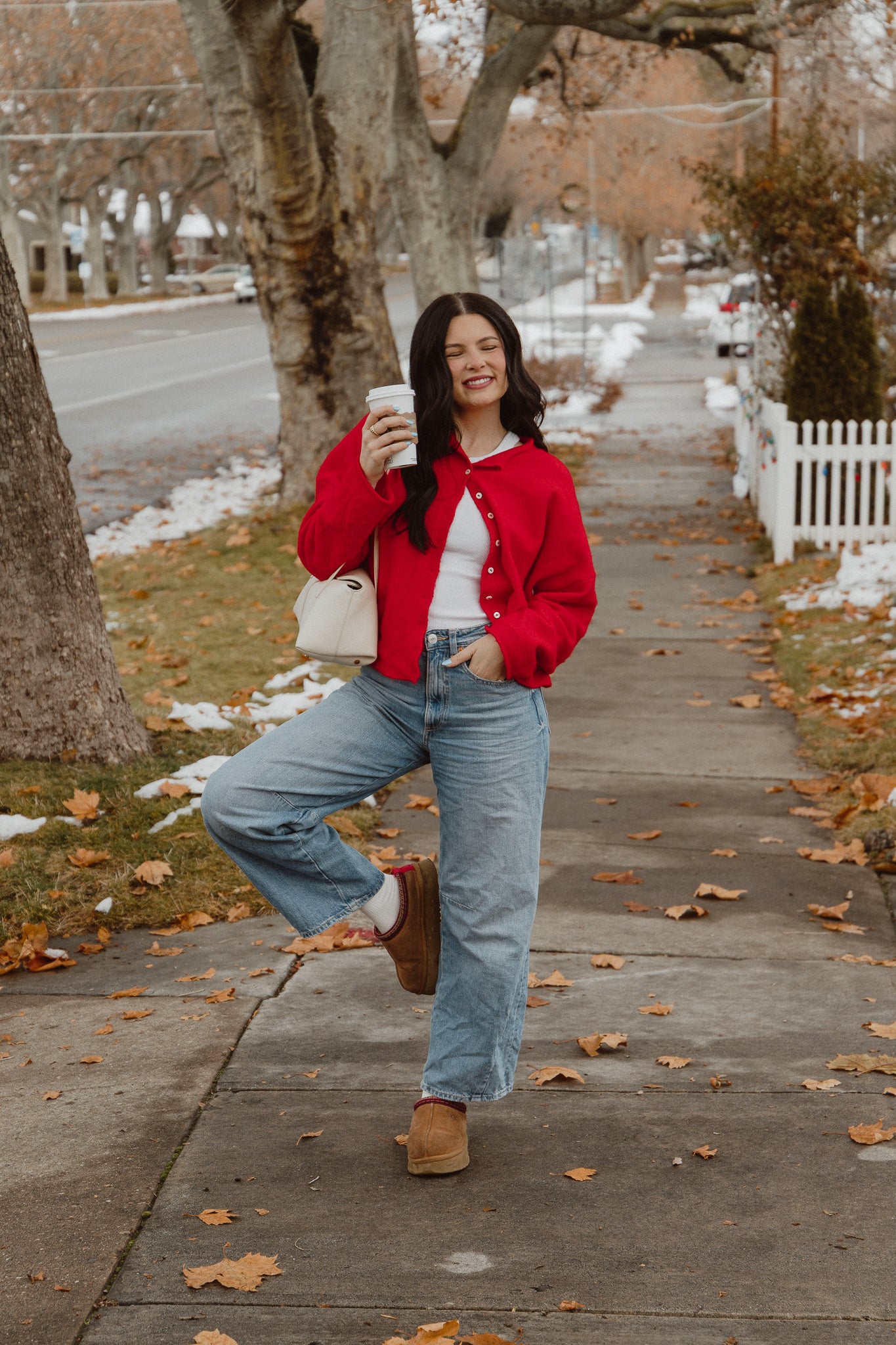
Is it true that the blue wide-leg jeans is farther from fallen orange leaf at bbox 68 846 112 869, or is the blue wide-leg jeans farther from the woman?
fallen orange leaf at bbox 68 846 112 869

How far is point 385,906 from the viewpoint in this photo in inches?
130

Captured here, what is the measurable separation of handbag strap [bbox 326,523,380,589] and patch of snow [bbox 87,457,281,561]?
893 centimetres

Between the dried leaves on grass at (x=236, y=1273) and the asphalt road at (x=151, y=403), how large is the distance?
11.1 m

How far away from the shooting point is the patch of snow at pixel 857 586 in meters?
9.72

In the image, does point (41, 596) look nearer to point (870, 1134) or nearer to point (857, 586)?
point (870, 1134)

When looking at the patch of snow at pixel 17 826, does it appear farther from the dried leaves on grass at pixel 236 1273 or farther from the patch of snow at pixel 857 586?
the patch of snow at pixel 857 586

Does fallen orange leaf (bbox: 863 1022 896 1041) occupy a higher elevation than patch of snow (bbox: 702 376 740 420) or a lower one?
lower

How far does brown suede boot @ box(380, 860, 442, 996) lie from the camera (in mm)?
3326

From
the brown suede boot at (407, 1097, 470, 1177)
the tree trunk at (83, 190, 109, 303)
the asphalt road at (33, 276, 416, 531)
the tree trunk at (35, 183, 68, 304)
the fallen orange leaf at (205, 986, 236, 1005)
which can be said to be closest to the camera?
the brown suede boot at (407, 1097, 470, 1177)

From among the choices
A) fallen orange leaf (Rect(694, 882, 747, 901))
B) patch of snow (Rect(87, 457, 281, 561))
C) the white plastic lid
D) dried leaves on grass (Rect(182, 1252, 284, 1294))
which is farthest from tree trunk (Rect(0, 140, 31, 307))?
dried leaves on grass (Rect(182, 1252, 284, 1294))

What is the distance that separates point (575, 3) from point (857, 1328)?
9527mm

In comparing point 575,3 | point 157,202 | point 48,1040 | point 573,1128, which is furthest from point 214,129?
point 157,202

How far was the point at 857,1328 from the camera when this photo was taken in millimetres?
2715

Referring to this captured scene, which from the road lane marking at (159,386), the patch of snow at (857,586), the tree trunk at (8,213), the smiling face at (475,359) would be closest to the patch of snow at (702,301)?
the road lane marking at (159,386)
